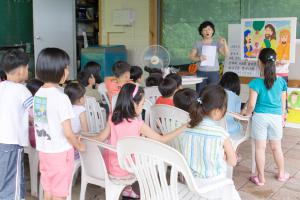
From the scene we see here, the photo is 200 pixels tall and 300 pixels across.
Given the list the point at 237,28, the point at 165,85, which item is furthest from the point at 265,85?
the point at 237,28

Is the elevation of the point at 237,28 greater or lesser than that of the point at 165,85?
greater

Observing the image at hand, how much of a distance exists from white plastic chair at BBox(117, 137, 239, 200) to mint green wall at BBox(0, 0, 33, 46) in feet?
17.9

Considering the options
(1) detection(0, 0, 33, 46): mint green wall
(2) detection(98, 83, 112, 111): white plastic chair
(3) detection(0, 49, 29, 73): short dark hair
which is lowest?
(2) detection(98, 83, 112, 111): white plastic chair

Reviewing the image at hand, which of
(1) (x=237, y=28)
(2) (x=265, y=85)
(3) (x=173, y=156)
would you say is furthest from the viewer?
(1) (x=237, y=28)

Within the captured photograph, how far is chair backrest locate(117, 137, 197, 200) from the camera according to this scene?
1.80m

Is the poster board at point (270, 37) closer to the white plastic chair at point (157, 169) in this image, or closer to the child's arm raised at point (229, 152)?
the child's arm raised at point (229, 152)

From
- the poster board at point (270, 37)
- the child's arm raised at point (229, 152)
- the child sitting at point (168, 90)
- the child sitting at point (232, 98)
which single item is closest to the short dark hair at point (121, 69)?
the child sitting at point (168, 90)

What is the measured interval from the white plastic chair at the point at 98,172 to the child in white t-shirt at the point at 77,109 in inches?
9.2

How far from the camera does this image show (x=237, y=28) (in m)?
5.53

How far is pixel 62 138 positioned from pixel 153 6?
4.54 m

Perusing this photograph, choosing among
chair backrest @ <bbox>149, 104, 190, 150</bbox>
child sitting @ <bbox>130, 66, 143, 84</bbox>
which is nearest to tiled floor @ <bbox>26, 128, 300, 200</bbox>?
chair backrest @ <bbox>149, 104, 190, 150</bbox>

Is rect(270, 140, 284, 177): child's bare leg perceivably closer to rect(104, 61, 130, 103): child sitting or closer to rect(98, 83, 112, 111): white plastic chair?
rect(104, 61, 130, 103): child sitting

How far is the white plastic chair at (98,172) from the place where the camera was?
7.77ft

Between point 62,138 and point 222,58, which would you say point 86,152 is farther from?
point 222,58
